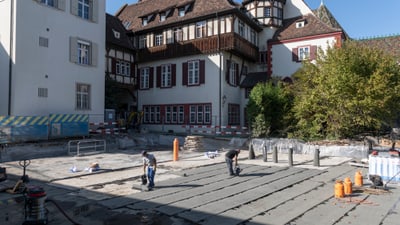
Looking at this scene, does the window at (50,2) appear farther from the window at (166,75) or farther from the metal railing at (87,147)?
the window at (166,75)

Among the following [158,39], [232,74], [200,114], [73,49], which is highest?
[158,39]

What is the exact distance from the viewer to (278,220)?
7.41 meters

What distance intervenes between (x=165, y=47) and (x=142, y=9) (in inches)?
301

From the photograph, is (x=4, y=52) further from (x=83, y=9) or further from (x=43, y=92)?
(x=83, y=9)

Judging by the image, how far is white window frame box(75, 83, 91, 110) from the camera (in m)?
23.9

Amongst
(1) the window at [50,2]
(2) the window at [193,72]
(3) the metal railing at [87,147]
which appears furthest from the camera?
(2) the window at [193,72]

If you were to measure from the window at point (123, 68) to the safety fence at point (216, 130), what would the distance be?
27.1ft

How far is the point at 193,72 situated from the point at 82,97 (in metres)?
10.3

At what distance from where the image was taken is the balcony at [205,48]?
27516 millimetres

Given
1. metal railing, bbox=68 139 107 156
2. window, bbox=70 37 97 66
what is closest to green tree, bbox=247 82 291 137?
metal railing, bbox=68 139 107 156

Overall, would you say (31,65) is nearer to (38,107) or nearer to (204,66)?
(38,107)

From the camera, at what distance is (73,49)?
2320 cm

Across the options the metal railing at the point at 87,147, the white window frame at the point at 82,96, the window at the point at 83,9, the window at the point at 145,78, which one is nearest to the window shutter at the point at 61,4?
the window at the point at 83,9

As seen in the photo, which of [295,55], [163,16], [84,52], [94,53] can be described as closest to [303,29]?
[295,55]
